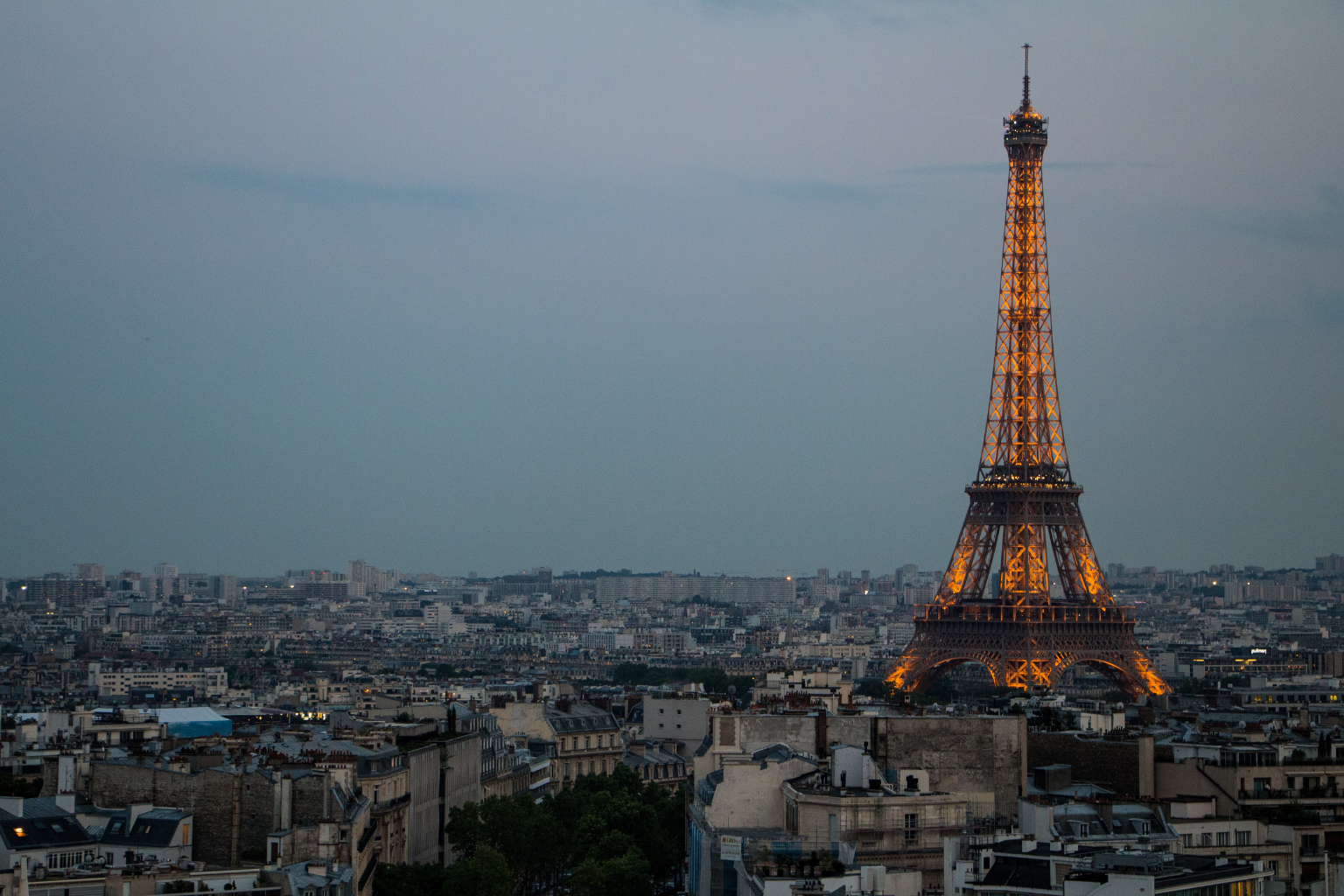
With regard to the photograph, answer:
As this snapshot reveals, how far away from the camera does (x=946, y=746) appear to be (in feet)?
145

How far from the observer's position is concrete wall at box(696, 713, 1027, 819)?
43938 millimetres

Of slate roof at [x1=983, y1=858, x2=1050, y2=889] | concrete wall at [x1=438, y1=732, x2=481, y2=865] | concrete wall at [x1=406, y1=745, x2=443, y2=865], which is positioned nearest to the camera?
slate roof at [x1=983, y1=858, x2=1050, y2=889]

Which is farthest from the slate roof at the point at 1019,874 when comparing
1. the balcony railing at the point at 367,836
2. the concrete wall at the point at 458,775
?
the concrete wall at the point at 458,775

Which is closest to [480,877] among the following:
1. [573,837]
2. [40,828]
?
[40,828]

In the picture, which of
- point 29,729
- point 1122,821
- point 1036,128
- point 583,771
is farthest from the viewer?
point 1036,128

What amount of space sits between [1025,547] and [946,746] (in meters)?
62.4

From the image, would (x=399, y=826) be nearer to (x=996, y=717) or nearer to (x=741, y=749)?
(x=741, y=749)

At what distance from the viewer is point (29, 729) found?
70875 mm

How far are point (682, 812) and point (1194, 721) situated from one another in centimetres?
1401

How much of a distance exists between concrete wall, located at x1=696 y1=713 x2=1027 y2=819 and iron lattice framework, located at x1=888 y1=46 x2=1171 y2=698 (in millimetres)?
57359

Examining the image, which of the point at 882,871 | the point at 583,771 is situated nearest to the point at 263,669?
the point at 583,771

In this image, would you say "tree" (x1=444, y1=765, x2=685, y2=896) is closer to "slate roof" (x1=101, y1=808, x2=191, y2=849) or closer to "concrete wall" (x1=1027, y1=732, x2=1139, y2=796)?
"concrete wall" (x1=1027, y1=732, x2=1139, y2=796)

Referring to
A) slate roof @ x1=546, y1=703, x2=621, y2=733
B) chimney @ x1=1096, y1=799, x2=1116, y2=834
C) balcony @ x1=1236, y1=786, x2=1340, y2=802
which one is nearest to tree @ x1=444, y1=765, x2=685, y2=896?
chimney @ x1=1096, y1=799, x2=1116, y2=834

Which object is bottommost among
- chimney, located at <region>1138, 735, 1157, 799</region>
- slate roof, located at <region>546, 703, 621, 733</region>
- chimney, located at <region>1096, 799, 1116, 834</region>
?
chimney, located at <region>1096, 799, 1116, 834</region>
